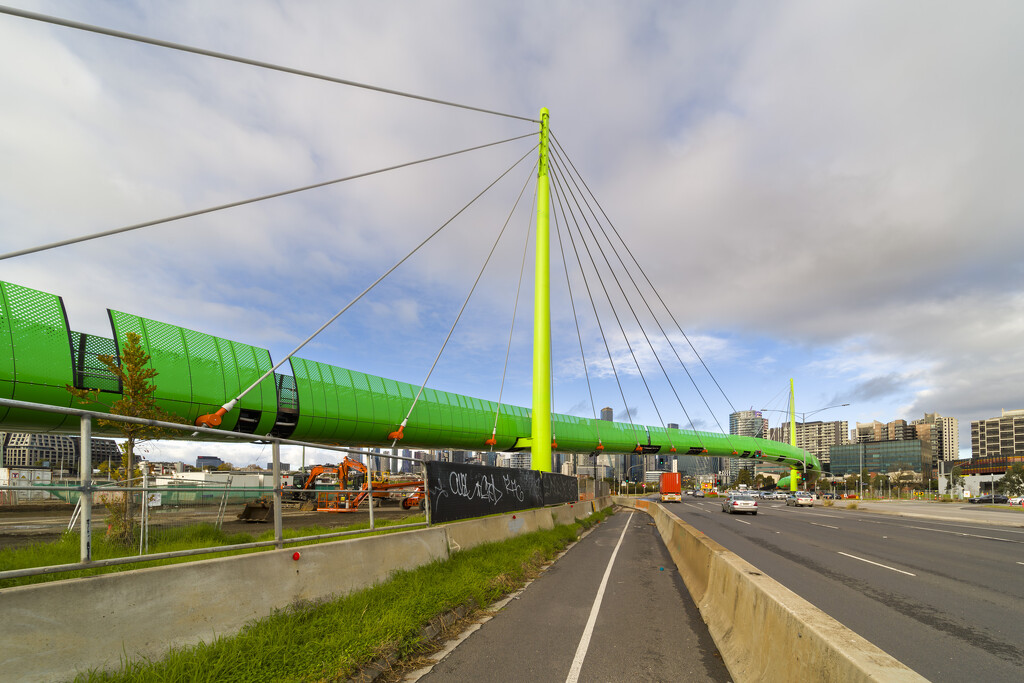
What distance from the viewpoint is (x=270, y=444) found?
701cm

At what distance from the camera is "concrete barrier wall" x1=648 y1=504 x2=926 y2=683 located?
3250 mm

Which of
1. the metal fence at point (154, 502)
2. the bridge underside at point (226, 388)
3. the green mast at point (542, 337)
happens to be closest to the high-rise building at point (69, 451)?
the metal fence at point (154, 502)

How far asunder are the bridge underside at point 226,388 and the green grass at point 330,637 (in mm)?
11050

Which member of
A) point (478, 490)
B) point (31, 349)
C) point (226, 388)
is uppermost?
point (31, 349)

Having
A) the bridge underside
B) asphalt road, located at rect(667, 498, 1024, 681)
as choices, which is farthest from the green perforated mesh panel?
asphalt road, located at rect(667, 498, 1024, 681)

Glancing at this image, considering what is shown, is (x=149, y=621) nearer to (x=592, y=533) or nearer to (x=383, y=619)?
(x=383, y=619)

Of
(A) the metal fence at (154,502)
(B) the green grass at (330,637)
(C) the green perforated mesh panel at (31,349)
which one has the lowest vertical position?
(B) the green grass at (330,637)

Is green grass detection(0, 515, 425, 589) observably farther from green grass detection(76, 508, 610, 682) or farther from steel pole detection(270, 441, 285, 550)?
green grass detection(76, 508, 610, 682)

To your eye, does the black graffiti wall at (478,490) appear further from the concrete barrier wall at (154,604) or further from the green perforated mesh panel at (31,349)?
the green perforated mesh panel at (31,349)

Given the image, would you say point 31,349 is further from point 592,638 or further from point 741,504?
point 741,504

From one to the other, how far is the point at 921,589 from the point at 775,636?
7.66 metres

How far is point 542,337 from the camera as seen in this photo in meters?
23.0

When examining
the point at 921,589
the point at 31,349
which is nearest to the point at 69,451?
the point at 31,349

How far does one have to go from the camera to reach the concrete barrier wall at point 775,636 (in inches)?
128
